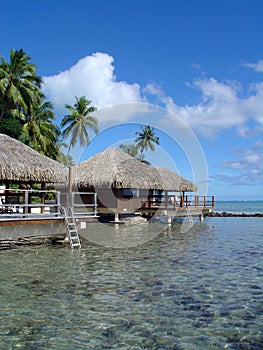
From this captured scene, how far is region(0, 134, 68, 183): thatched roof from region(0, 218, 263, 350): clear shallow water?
121 inches

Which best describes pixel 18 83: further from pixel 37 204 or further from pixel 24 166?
pixel 37 204

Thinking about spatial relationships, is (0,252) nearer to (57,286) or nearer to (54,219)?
(54,219)

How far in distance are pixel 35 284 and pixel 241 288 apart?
4464 mm

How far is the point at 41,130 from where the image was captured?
33188 mm

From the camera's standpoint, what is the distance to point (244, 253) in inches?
509

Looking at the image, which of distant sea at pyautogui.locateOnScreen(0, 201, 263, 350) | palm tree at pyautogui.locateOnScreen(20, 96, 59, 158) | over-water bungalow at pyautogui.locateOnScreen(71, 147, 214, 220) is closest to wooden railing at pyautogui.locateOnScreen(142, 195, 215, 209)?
over-water bungalow at pyautogui.locateOnScreen(71, 147, 214, 220)

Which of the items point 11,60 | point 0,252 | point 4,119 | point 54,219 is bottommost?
point 0,252

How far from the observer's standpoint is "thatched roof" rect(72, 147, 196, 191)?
23.7 meters

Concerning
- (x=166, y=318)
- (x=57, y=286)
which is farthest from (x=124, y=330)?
(x=57, y=286)

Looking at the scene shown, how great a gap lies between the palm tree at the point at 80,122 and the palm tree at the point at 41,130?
1.54 metres

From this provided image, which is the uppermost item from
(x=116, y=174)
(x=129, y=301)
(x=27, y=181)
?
(x=116, y=174)

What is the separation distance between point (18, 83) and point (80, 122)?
28.9 feet

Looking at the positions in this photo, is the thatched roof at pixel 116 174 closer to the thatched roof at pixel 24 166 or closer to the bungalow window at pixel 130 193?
the bungalow window at pixel 130 193

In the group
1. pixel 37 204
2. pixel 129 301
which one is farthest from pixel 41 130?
pixel 129 301
